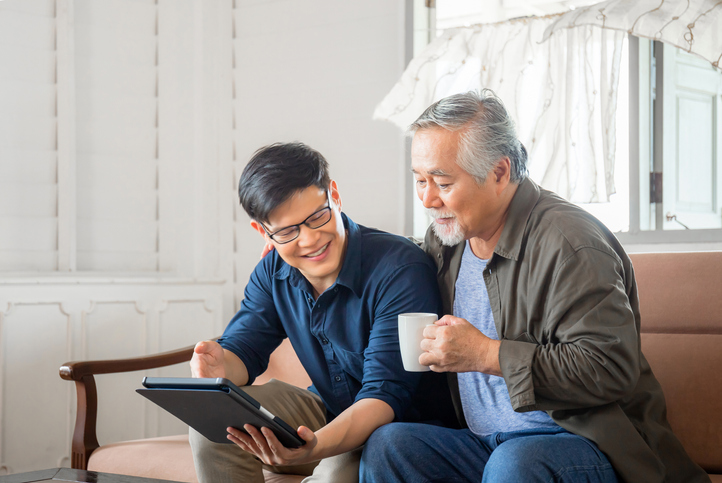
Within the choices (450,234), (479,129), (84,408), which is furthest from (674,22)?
(84,408)

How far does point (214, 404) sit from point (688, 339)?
1.26m

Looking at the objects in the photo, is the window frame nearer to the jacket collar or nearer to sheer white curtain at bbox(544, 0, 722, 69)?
sheer white curtain at bbox(544, 0, 722, 69)

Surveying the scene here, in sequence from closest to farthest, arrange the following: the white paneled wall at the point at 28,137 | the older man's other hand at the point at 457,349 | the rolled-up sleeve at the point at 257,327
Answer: the older man's other hand at the point at 457,349 < the rolled-up sleeve at the point at 257,327 < the white paneled wall at the point at 28,137

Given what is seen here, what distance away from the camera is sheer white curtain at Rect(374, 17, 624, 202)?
2.38 meters

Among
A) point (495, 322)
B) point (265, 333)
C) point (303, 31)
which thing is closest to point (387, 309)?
point (495, 322)

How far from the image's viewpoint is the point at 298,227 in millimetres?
1520

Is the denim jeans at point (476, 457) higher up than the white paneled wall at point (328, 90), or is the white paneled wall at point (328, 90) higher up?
the white paneled wall at point (328, 90)

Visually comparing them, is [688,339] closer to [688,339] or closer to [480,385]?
[688,339]

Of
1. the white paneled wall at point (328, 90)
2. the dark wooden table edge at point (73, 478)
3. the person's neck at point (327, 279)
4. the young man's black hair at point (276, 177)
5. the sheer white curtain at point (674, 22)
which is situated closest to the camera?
the dark wooden table edge at point (73, 478)

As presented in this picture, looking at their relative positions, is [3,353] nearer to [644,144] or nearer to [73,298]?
[73,298]

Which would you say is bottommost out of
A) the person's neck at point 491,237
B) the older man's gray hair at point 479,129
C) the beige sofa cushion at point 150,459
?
the beige sofa cushion at point 150,459

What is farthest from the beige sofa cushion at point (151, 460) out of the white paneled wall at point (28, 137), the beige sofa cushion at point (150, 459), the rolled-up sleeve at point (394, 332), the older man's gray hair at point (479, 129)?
the white paneled wall at point (28, 137)

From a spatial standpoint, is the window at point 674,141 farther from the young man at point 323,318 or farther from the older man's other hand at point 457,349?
the older man's other hand at point 457,349

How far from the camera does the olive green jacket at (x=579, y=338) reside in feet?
3.94
